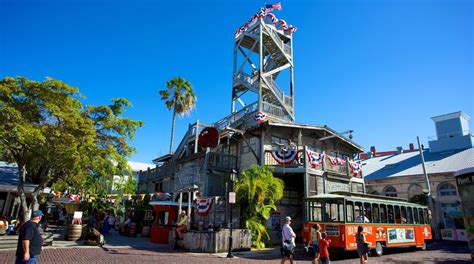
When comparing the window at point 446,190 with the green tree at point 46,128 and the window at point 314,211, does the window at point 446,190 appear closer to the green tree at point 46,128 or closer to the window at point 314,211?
the window at point 314,211

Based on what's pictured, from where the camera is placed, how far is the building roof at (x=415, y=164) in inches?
1050

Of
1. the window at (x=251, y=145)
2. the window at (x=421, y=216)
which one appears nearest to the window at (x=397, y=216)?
the window at (x=421, y=216)

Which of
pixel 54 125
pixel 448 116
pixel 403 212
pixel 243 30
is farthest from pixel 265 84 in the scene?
pixel 448 116

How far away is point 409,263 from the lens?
11688 mm

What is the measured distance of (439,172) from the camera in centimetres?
2641

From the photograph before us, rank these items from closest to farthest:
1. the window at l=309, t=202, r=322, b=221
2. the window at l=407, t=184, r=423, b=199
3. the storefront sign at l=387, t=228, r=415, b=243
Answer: the window at l=309, t=202, r=322, b=221 → the storefront sign at l=387, t=228, r=415, b=243 → the window at l=407, t=184, r=423, b=199

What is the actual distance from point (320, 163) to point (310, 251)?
20.1 ft

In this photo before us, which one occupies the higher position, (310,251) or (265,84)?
(265,84)

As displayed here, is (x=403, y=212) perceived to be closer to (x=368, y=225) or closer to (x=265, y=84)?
(x=368, y=225)

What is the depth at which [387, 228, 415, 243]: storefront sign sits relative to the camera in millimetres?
14641

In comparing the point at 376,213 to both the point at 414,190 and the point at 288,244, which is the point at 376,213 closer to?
the point at 288,244

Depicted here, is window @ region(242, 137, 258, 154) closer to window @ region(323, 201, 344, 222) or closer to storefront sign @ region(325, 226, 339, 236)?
window @ region(323, 201, 344, 222)

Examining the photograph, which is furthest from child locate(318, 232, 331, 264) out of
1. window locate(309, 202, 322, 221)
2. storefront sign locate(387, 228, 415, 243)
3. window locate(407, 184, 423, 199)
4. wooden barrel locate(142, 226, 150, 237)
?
window locate(407, 184, 423, 199)

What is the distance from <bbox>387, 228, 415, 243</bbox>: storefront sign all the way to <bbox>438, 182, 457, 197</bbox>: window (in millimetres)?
13309
